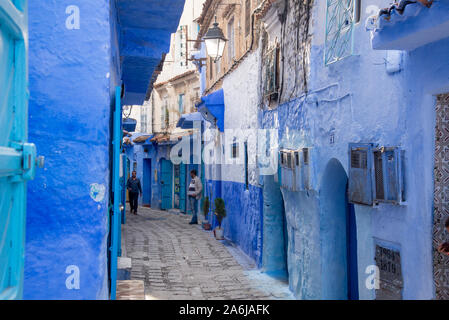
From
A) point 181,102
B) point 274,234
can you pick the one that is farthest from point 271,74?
point 181,102

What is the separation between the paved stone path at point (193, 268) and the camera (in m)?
7.81

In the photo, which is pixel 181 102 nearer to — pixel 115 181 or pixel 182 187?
pixel 182 187

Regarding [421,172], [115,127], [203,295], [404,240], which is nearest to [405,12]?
[421,172]

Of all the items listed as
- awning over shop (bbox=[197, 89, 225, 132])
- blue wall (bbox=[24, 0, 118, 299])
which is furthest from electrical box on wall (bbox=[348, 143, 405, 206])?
awning over shop (bbox=[197, 89, 225, 132])

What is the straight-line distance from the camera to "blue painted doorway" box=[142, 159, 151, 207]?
26.1 meters

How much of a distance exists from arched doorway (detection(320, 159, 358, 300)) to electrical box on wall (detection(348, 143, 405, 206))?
3.77ft

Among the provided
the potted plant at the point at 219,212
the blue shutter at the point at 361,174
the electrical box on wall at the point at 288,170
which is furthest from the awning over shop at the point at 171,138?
the blue shutter at the point at 361,174

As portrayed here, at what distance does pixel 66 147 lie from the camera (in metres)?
3.77

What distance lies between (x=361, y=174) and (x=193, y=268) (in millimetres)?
5484

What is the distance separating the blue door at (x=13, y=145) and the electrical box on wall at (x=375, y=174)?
3.15m

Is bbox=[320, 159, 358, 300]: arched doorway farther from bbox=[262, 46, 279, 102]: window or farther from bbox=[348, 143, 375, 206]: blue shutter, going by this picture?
bbox=[262, 46, 279, 102]: window

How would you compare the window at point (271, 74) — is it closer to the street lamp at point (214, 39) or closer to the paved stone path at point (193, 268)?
the street lamp at point (214, 39)

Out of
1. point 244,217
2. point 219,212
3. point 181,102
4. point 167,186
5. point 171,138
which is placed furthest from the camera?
point 181,102

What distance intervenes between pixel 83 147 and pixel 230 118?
30.3ft
